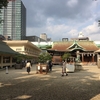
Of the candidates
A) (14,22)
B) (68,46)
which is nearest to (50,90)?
(68,46)

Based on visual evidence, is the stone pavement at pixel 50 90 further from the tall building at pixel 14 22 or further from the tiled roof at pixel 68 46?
the tall building at pixel 14 22

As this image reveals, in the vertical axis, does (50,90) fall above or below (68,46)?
below

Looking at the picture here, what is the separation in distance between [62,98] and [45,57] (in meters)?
17.7

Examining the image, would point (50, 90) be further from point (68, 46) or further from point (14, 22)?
point (14, 22)

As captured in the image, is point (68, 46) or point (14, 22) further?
point (14, 22)

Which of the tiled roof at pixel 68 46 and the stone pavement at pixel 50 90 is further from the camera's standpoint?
the tiled roof at pixel 68 46

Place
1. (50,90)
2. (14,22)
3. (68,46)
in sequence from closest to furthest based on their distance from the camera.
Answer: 1. (50,90)
2. (68,46)
3. (14,22)

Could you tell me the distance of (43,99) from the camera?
735cm

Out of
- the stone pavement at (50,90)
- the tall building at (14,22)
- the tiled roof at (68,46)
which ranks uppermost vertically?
the tall building at (14,22)

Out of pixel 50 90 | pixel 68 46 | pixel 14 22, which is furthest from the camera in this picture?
pixel 14 22

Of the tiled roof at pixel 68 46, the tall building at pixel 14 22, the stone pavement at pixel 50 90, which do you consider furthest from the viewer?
the tall building at pixel 14 22

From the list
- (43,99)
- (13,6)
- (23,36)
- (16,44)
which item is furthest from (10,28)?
(43,99)

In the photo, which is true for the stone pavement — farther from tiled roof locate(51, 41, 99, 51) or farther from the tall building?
the tall building

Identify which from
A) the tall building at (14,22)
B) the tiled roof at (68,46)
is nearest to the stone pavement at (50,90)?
the tiled roof at (68,46)
